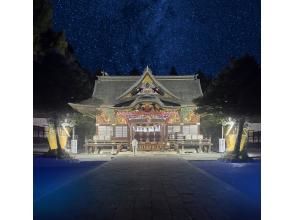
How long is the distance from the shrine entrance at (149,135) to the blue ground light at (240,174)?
2.29 feet

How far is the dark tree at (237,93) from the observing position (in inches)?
225

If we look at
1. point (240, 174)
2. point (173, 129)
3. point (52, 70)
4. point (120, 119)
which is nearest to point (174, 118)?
point (173, 129)

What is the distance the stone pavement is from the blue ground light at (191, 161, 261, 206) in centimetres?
13

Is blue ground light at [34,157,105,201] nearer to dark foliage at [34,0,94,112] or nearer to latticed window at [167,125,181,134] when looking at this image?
dark foliage at [34,0,94,112]

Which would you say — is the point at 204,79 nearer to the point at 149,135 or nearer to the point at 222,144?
the point at 222,144

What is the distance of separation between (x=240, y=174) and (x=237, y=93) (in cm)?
116

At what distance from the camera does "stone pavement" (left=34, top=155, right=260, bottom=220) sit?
181 inches

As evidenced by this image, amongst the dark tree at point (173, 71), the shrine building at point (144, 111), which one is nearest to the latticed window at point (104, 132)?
the shrine building at point (144, 111)

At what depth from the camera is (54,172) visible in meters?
5.84

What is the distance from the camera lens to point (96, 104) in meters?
6.32

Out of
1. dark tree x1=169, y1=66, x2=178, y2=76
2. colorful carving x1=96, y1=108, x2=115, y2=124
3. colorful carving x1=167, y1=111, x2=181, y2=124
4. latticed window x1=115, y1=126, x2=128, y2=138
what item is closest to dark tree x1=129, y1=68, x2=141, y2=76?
dark tree x1=169, y1=66, x2=178, y2=76

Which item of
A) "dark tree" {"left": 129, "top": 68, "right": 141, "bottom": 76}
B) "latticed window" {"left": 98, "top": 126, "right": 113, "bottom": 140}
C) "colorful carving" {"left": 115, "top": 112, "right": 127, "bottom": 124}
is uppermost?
"dark tree" {"left": 129, "top": 68, "right": 141, "bottom": 76}

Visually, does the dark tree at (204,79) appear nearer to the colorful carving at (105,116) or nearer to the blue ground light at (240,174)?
the blue ground light at (240,174)
